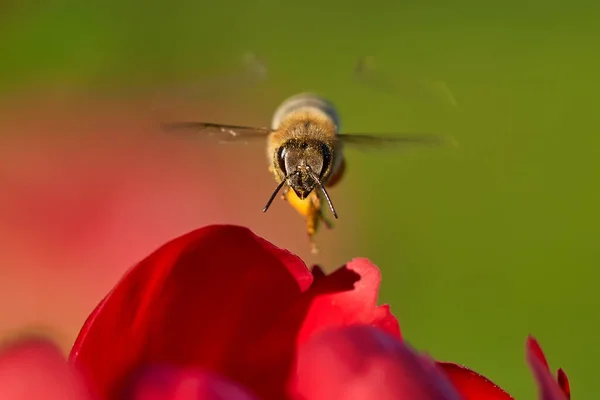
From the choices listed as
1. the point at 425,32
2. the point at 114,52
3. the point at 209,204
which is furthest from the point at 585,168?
the point at 114,52

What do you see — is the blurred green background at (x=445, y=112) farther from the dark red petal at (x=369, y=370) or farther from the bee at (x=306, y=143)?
the dark red petal at (x=369, y=370)

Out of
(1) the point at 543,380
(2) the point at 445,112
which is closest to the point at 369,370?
(1) the point at 543,380

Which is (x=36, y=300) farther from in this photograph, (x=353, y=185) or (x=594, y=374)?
(x=594, y=374)

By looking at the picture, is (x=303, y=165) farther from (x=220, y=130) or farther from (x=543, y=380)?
(x=543, y=380)

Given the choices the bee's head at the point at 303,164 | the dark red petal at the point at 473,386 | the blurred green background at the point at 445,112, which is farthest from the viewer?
the blurred green background at the point at 445,112

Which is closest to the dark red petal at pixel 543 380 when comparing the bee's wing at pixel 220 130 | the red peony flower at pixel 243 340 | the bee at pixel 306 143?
the red peony flower at pixel 243 340

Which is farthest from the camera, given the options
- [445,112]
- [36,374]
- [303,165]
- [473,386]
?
[445,112]
